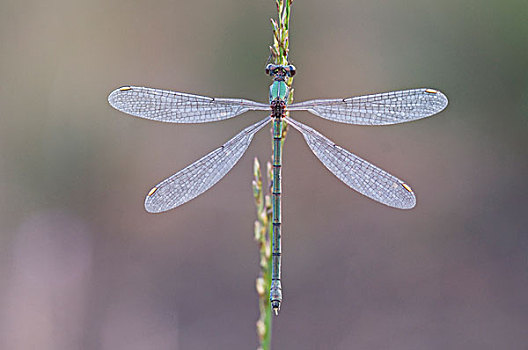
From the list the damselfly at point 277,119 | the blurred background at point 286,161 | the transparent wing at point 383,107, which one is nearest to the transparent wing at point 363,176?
the damselfly at point 277,119

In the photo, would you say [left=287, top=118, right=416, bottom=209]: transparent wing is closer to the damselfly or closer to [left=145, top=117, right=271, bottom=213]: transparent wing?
the damselfly

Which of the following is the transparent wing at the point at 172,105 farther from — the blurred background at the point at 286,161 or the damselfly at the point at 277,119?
the blurred background at the point at 286,161

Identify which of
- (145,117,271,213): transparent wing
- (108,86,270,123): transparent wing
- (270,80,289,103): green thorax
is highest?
(270,80,289,103): green thorax

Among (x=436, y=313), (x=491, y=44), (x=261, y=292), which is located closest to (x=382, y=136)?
(x=491, y=44)

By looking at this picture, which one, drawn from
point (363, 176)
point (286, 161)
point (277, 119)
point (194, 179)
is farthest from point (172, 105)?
point (286, 161)

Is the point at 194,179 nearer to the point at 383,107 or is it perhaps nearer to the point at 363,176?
the point at 363,176

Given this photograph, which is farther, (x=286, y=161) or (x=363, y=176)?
(x=286, y=161)

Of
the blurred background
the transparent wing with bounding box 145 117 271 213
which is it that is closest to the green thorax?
the transparent wing with bounding box 145 117 271 213

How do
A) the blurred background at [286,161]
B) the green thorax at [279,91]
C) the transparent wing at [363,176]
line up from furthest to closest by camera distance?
the blurred background at [286,161]
the green thorax at [279,91]
the transparent wing at [363,176]
